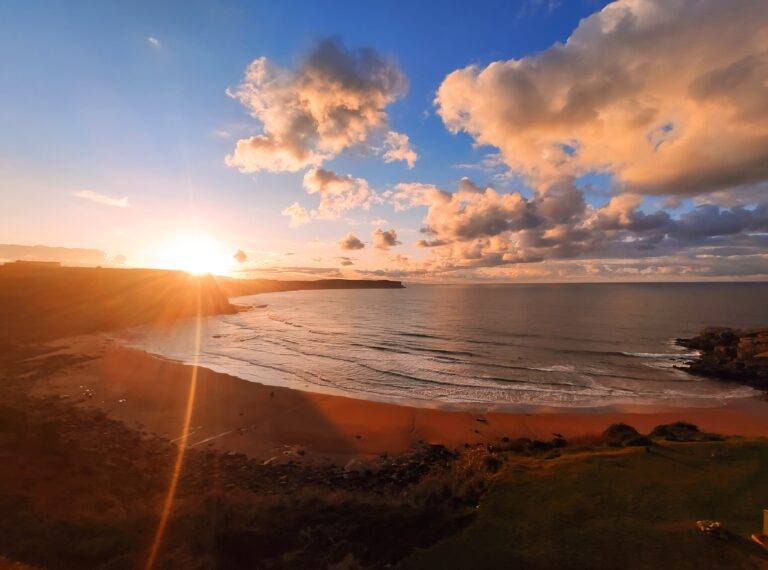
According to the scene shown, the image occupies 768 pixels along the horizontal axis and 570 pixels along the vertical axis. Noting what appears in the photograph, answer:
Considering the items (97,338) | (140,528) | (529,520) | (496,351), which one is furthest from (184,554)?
(97,338)

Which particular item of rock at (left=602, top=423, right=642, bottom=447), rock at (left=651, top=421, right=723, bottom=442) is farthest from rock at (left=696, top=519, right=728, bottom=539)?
rock at (left=651, top=421, right=723, bottom=442)

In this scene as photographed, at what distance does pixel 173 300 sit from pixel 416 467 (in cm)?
9519

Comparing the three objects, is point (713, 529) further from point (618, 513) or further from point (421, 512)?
point (421, 512)

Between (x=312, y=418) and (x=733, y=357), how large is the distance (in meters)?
44.9

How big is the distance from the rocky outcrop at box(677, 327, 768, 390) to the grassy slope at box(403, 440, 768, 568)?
2867cm

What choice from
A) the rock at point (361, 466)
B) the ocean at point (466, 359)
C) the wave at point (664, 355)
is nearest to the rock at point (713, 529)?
the rock at point (361, 466)

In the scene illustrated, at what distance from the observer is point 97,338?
159ft

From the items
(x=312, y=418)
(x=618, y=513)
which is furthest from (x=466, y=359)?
(x=618, y=513)

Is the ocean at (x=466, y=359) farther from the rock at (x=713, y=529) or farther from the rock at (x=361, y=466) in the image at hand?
the rock at (x=713, y=529)

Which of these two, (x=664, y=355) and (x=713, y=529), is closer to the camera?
(x=713, y=529)

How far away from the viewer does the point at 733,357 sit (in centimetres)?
3919

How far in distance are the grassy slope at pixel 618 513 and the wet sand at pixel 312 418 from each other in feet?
27.3

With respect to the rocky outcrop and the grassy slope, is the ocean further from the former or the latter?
the grassy slope

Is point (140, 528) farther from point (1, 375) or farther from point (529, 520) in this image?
point (1, 375)
